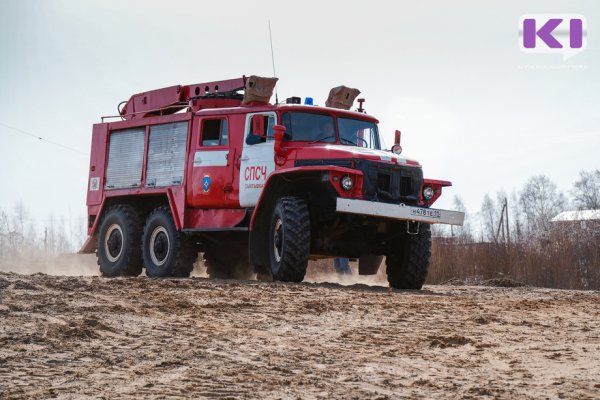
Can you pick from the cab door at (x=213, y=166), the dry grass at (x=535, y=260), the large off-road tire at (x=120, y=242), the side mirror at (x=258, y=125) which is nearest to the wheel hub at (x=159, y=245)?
the large off-road tire at (x=120, y=242)

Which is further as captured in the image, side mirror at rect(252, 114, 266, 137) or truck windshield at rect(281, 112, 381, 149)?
truck windshield at rect(281, 112, 381, 149)

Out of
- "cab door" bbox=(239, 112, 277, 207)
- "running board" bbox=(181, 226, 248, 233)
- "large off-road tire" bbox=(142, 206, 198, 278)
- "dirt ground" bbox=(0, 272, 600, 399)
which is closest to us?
Answer: "dirt ground" bbox=(0, 272, 600, 399)

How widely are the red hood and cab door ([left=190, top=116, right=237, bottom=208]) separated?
4.16ft

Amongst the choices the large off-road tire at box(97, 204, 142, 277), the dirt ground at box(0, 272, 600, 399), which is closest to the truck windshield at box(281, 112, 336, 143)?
the dirt ground at box(0, 272, 600, 399)

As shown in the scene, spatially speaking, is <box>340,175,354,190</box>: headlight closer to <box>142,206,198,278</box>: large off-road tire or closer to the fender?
the fender

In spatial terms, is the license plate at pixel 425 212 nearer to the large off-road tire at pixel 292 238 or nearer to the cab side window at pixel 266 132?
the large off-road tire at pixel 292 238

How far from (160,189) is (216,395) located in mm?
10283

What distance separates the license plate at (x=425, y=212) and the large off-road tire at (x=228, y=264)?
4372mm

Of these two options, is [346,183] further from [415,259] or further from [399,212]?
[415,259]

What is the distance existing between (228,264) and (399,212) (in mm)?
4863

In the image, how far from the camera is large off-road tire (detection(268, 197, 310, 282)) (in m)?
11.6

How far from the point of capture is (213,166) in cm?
1377

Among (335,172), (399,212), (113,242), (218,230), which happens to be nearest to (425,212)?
(399,212)

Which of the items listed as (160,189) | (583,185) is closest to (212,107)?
(160,189)
